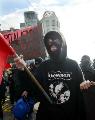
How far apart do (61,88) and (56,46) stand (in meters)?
0.56

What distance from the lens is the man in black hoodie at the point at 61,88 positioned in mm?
4688

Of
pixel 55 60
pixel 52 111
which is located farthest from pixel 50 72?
pixel 52 111

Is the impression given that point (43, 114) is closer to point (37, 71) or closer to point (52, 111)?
point (52, 111)

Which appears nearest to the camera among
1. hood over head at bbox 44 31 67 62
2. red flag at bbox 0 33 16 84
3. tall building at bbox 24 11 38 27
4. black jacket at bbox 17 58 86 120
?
black jacket at bbox 17 58 86 120

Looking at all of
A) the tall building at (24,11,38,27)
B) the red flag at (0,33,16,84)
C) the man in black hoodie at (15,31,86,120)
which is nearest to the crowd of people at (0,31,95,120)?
the man in black hoodie at (15,31,86,120)

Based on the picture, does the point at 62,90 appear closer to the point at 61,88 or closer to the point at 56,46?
the point at 61,88

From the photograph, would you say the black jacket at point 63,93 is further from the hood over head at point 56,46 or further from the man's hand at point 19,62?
the man's hand at point 19,62

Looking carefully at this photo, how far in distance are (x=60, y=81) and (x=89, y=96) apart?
1.43ft

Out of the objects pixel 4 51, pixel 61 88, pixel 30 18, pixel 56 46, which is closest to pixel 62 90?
pixel 61 88

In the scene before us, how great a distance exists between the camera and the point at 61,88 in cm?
471

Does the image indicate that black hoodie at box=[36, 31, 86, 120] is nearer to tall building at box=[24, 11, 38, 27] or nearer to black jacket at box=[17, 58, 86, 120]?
black jacket at box=[17, 58, 86, 120]

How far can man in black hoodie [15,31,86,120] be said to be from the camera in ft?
15.4

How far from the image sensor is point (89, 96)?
15.9 feet

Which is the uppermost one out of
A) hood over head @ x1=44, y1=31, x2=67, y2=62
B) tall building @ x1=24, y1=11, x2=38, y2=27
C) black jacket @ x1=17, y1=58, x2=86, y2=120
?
tall building @ x1=24, y1=11, x2=38, y2=27
